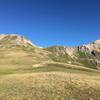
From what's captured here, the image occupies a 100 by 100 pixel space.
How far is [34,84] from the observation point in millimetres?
43688

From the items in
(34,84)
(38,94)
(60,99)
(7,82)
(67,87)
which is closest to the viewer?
(60,99)

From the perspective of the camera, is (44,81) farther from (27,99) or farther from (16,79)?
(27,99)

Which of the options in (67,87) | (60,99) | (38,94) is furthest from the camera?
(67,87)

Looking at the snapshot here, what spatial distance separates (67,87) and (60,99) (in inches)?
218

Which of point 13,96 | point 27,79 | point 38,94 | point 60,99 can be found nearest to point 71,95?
point 60,99

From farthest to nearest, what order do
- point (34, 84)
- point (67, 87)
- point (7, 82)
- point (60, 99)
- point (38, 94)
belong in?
point (7, 82) < point (34, 84) < point (67, 87) < point (38, 94) < point (60, 99)

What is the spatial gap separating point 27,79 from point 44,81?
16.0 ft

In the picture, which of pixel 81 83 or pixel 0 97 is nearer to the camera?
pixel 0 97

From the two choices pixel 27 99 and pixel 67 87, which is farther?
pixel 67 87

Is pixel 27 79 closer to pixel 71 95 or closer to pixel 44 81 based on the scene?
pixel 44 81

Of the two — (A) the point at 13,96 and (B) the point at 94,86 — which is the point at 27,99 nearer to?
(A) the point at 13,96

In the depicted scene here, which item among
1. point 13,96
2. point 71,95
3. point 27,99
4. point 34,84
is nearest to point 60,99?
point 71,95

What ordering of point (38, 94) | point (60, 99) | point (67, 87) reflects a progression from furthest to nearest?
point (67, 87) < point (38, 94) < point (60, 99)

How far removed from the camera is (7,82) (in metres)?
46.5
